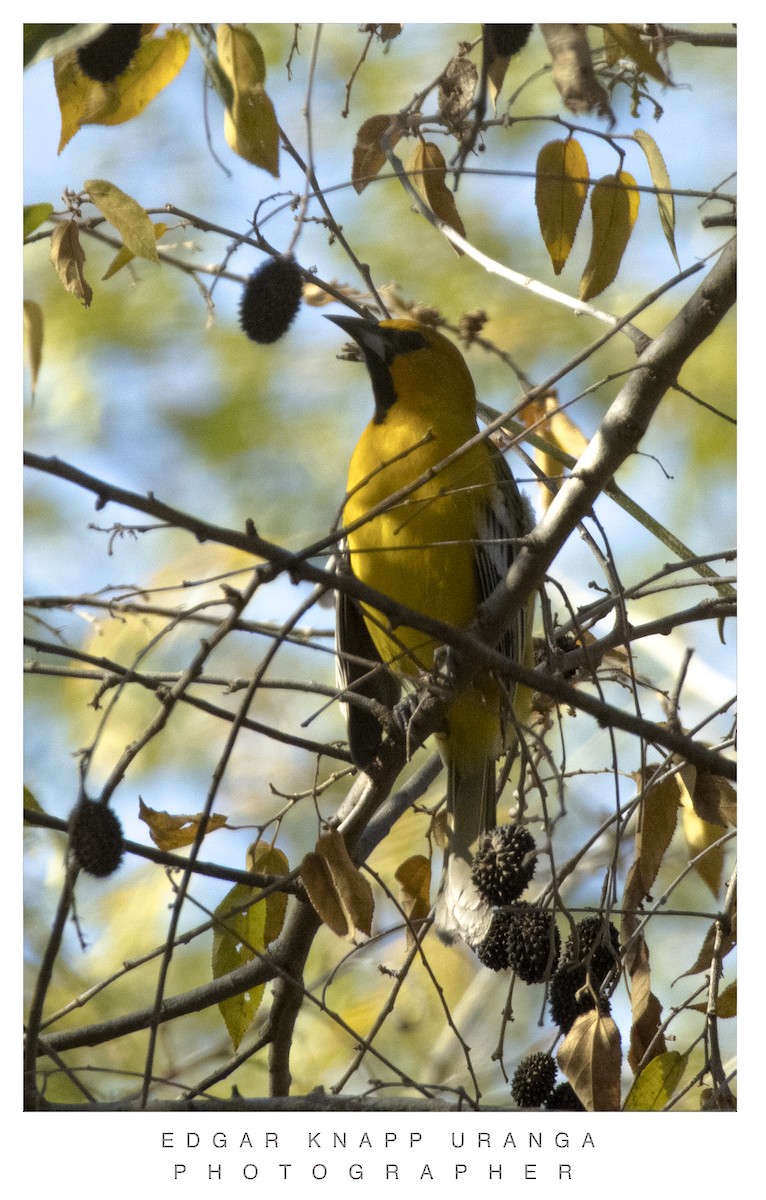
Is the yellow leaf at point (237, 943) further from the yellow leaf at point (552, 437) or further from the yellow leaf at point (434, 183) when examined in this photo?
the yellow leaf at point (434, 183)

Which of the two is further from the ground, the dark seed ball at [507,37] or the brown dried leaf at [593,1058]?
the dark seed ball at [507,37]

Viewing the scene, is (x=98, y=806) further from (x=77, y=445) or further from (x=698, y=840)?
(x=77, y=445)

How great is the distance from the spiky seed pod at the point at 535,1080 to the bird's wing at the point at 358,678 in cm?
65

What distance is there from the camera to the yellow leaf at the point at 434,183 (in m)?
2.19

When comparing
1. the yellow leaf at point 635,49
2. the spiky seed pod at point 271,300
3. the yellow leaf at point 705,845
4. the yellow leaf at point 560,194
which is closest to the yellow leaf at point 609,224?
the yellow leaf at point 560,194

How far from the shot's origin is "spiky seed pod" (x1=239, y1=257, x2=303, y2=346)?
1.95 meters

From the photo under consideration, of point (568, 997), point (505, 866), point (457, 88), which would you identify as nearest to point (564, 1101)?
point (568, 997)

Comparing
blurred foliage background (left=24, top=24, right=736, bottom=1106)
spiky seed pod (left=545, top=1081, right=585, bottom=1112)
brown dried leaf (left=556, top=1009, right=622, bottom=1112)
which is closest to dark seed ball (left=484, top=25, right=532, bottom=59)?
blurred foliage background (left=24, top=24, right=736, bottom=1106)

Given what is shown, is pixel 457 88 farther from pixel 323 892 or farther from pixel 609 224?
pixel 323 892

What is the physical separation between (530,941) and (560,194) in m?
1.24

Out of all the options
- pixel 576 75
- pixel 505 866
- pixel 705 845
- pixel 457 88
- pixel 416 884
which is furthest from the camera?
pixel 705 845

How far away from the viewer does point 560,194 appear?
206 cm

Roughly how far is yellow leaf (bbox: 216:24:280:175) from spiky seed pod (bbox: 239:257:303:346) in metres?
0.26
